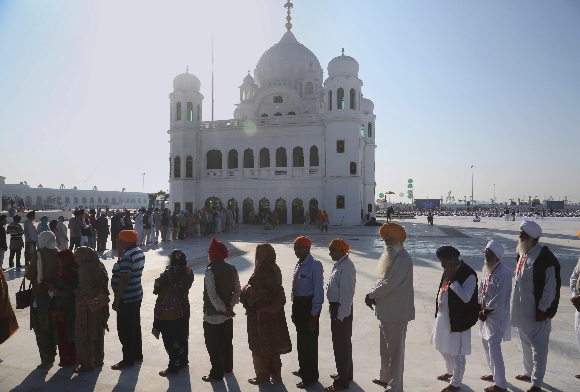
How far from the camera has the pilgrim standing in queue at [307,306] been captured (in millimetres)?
4535

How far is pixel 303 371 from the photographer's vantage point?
4.61 m

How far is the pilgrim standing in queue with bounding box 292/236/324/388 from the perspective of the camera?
454cm

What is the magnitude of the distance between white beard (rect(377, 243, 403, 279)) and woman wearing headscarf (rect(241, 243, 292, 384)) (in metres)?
1.15

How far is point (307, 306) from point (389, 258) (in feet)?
3.57

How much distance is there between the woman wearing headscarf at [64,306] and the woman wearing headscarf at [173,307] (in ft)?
3.78

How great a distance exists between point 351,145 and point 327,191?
4.15 m

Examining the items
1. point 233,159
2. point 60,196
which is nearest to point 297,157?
point 233,159

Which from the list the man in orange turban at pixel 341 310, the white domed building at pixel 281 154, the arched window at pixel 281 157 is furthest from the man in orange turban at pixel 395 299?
the arched window at pixel 281 157

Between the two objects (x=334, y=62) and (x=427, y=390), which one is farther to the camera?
(x=334, y=62)

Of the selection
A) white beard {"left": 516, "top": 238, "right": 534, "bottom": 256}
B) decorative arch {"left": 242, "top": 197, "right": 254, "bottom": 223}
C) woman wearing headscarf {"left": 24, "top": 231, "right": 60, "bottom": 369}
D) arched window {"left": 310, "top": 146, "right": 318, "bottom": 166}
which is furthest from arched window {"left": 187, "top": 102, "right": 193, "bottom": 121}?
white beard {"left": 516, "top": 238, "right": 534, "bottom": 256}

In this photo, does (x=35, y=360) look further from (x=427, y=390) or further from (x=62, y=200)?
(x=62, y=200)

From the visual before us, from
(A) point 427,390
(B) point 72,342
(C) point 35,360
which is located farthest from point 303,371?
(C) point 35,360

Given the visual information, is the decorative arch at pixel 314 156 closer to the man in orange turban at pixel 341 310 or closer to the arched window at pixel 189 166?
the arched window at pixel 189 166

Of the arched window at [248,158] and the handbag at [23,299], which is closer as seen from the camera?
the handbag at [23,299]
